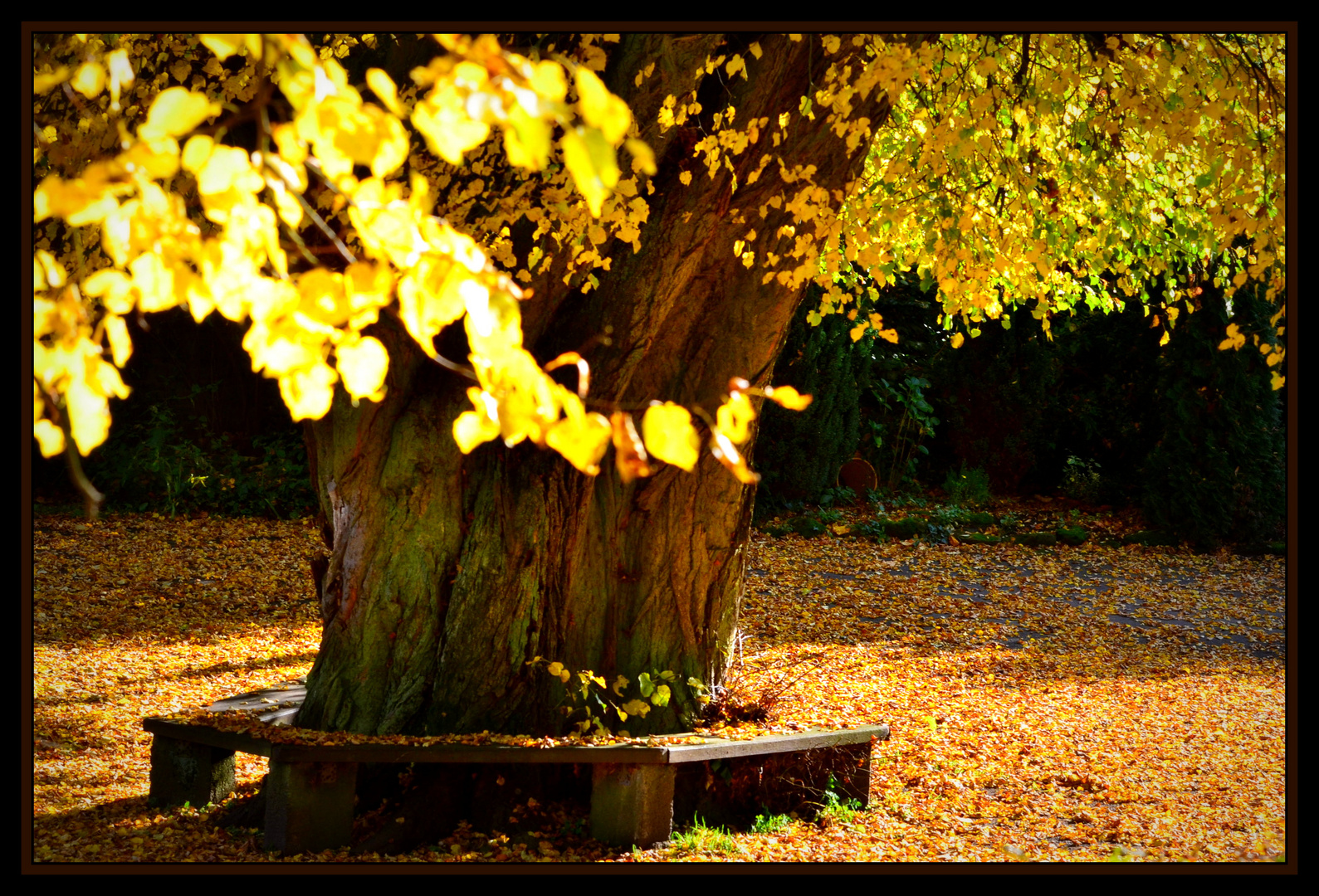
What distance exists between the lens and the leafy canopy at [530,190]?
1.47 metres

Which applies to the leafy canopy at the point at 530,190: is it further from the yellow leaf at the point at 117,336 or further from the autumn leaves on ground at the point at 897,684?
the autumn leaves on ground at the point at 897,684

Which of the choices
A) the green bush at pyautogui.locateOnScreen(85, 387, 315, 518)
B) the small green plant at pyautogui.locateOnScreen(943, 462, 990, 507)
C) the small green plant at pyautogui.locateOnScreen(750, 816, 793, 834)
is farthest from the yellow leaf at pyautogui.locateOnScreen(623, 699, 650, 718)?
the small green plant at pyautogui.locateOnScreen(943, 462, 990, 507)

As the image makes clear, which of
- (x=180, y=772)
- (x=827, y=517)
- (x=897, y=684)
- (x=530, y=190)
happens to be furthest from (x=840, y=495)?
(x=180, y=772)

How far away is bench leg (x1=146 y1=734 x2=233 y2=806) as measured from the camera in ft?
13.2

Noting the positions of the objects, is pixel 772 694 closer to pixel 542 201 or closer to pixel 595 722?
pixel 595 722

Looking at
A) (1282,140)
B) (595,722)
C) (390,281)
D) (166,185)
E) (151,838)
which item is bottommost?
(151,838)

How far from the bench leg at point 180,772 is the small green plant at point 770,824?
6.25 ft

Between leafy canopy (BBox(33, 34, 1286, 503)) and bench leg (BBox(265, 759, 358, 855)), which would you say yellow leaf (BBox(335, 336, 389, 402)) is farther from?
bench leg (BBox(265, 759, 358, 855))

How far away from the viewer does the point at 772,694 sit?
14.3 ft

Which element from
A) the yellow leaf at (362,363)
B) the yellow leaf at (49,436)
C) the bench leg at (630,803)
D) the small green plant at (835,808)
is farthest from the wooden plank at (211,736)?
the yellow leaf at (362,363)

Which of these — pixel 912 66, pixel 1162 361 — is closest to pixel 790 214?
→ pixel 912 66

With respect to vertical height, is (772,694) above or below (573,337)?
below

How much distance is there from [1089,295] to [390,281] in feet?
18.7

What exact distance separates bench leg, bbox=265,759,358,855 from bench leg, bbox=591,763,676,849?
80 centimetres
